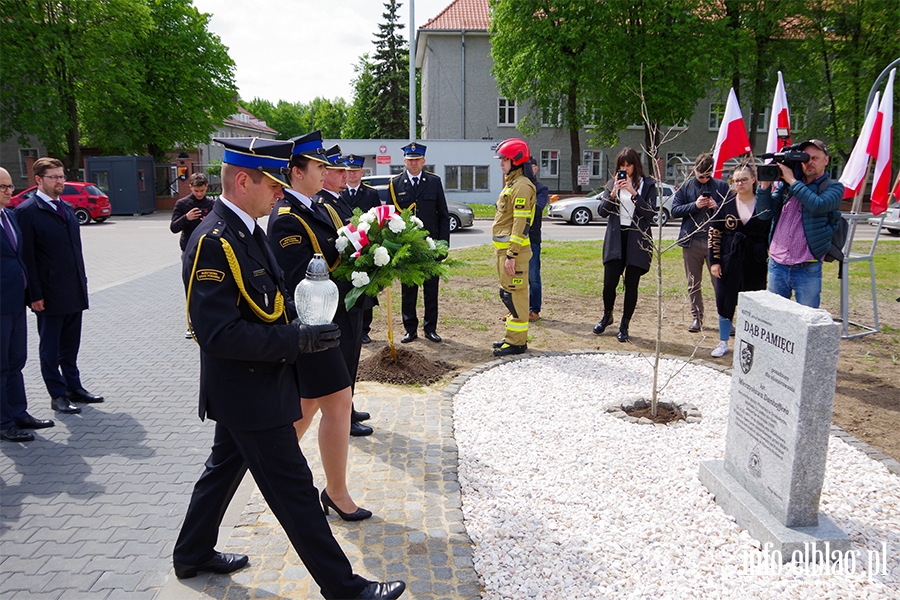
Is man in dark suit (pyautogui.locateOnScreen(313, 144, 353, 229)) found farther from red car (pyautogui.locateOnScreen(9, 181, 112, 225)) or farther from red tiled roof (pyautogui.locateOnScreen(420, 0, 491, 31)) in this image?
red tiled roof (pyautogui.locateOnScreen(420, 0, 491, 31))

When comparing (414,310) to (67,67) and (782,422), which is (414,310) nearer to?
(782,422)

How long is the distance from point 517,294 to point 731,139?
3513 millimetres

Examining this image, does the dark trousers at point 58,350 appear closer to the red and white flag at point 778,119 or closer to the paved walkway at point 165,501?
the paved walkway at point 165,501

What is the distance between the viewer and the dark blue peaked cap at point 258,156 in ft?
9.68

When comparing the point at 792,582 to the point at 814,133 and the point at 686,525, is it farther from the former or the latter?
the point at 814,133

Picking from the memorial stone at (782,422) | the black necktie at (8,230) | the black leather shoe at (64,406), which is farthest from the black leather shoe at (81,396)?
the memorial stone at (782,422)

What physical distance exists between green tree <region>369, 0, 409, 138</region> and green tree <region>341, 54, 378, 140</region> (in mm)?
710

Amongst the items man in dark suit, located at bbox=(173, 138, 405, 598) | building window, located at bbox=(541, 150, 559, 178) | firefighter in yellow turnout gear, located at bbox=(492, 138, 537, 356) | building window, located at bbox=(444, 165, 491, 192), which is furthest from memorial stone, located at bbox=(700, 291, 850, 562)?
building window, located at bbox=(541, 150, 559, 178)

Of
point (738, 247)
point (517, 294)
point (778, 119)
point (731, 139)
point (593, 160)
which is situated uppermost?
point (593, 160)

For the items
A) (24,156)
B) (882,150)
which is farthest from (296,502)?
(24,156)

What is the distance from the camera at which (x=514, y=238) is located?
23.3ft

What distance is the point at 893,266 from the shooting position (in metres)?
14.8

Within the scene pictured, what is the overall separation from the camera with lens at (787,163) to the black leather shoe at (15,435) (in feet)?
21.7

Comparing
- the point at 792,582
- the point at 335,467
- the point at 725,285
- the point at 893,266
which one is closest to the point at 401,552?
the point at 335,467
